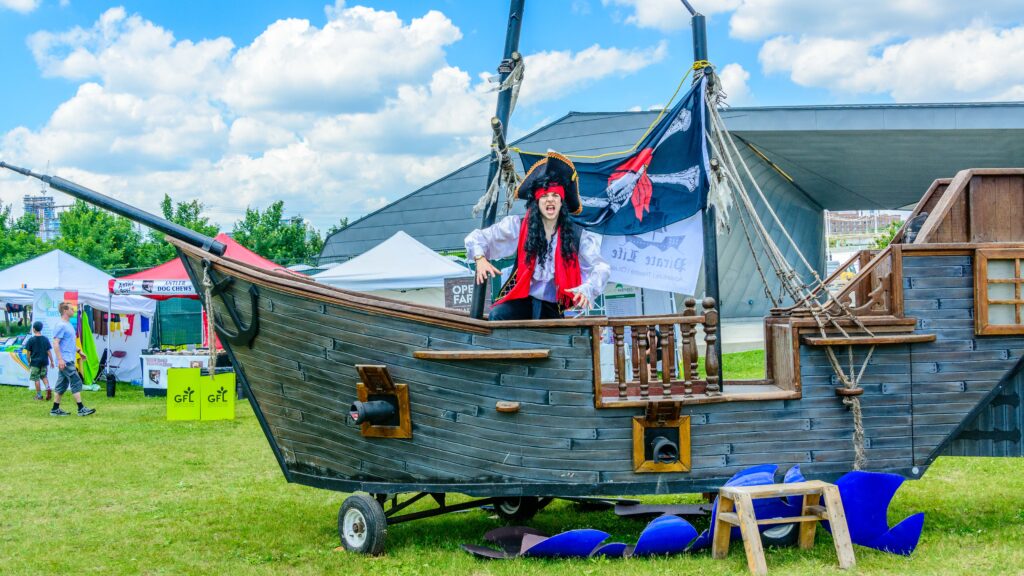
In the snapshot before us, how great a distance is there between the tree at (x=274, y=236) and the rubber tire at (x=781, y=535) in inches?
1284

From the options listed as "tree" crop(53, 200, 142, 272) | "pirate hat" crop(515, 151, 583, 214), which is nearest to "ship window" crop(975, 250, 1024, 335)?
"pirate hat" crop(515, 151, 583, 214)

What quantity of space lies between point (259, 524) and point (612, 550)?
2.57m

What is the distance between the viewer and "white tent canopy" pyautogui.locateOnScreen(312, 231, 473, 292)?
43.5 feet

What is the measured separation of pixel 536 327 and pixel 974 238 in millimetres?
2642

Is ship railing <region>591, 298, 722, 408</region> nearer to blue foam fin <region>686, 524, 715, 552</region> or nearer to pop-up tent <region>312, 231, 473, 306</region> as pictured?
blue foam fin <region>686, 524, 715, 552</region>

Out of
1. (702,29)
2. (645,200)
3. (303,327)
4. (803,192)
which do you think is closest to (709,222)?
(645,200)

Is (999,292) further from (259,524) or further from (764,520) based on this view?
(259,524)

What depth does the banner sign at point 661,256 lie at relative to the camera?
559 cm

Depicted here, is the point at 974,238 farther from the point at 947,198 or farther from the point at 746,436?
the point at 746,436

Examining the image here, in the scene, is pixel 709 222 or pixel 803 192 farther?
pixel 803 192

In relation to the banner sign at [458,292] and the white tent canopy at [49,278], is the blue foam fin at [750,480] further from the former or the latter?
the white tent canopy at [49,278]

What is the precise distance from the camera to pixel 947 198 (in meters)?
5.01

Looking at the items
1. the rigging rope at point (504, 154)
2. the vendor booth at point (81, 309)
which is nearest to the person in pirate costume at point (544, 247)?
the rigging rope at point (504, 154)

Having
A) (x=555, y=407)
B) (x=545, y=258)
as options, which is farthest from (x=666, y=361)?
(x=545, y=258)
